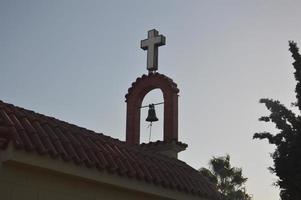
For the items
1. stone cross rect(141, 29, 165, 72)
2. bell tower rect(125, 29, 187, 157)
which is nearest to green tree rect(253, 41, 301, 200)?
bell tower rect(125, 29, 187, 157)

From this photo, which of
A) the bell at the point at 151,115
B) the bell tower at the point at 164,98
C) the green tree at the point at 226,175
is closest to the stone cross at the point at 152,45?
the bell tower at the point at 164,98

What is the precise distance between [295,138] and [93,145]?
3.69m

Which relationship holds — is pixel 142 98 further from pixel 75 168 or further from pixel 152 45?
pixel 75 168

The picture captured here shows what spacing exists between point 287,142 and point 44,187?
4.58 m

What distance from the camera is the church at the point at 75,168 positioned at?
21.1 ft

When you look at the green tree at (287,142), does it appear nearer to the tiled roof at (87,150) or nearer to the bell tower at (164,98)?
the tiled roof at (87,150)

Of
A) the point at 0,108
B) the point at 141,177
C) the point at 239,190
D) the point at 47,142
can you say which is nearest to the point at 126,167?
the point at 141,177

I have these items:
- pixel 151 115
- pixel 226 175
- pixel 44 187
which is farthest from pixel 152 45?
pixel 226 175

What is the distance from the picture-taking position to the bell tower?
11422mm

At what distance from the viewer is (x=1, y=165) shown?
20.8 feet

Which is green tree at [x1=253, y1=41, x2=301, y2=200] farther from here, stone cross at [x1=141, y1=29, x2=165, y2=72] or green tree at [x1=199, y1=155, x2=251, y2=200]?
green tree at [x1=199, y1=155, x2=251, y2=200]

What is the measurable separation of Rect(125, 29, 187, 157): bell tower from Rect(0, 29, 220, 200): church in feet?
3.91

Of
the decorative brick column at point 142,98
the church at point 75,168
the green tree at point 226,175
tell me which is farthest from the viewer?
the green tree at point 226,175

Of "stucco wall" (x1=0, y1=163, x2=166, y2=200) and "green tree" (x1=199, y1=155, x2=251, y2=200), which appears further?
"green tree" (x1=199, y1=155, x2=251, y2=200)
